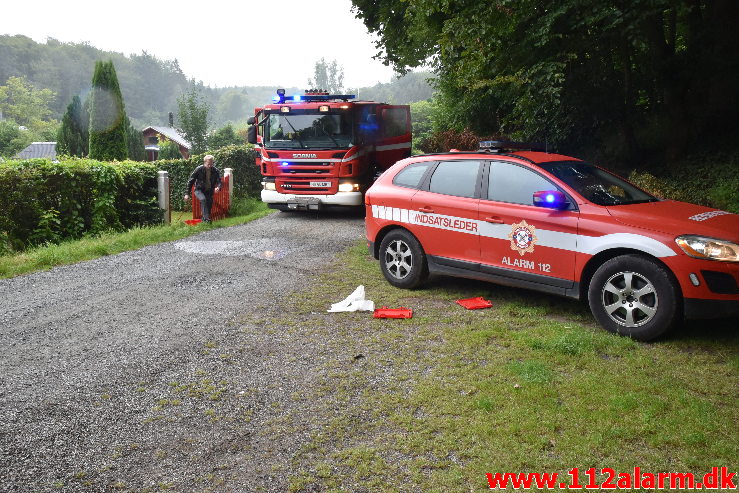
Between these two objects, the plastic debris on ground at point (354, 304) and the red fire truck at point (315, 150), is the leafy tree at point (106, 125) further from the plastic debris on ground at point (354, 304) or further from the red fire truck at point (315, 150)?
the plastic debris on ground at point (354, 304)

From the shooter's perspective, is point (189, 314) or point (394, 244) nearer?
point (189, 314)

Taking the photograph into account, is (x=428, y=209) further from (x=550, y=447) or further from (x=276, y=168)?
(x=276, y=168)

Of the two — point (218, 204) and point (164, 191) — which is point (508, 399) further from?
point (218, 204)

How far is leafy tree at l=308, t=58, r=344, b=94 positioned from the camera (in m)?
182

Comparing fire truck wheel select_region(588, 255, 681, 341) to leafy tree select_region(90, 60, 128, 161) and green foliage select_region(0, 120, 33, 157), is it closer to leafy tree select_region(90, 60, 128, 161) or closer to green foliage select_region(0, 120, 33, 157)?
leafy tree select_region(90, 60, 128, 161)

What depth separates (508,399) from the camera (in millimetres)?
4523

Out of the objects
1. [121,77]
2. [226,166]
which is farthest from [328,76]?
[226,166]

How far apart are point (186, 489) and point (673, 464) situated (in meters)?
2.83

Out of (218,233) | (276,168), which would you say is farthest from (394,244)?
(276,168)

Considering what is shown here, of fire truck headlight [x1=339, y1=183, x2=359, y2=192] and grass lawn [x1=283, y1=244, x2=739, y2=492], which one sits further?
fire truck headlight [x1=339, y1=183, x2=359, y2=192]

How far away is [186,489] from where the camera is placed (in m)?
3.54

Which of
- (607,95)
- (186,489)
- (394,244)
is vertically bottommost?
(186,489)

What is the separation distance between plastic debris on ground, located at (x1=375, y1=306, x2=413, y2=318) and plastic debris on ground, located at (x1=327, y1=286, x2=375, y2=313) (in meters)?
0.13

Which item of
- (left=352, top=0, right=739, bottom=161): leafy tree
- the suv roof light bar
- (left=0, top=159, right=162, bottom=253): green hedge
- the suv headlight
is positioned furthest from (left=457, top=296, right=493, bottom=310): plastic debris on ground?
(left=0, top=159, right=162, bottom=253): green hedge
